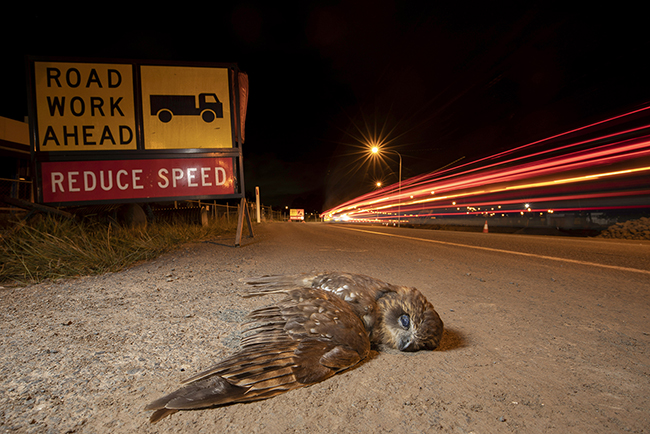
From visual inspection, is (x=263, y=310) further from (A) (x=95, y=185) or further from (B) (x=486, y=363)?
(A) (x=95, y=185)

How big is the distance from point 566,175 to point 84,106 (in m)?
18.5

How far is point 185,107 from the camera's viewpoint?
18.5 ft

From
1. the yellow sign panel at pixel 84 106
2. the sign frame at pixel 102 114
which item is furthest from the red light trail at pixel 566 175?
the yellow sign panel at pixel 84 106

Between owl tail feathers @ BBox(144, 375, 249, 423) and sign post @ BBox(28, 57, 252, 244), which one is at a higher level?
sign post @ BBox(28, 57, 252, 244)

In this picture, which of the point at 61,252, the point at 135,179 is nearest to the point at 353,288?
the point at 61,252

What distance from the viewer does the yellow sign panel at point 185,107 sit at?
541 cm

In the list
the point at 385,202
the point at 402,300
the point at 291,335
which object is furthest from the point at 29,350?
the point at 385,202

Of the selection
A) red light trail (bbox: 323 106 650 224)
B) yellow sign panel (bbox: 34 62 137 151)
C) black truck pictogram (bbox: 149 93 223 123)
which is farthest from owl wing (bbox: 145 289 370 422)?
red light trail (bbox: 323 106 650 224)

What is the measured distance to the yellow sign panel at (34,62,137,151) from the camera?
5000 mm

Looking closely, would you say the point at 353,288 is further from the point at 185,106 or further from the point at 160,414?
the point at 185,106

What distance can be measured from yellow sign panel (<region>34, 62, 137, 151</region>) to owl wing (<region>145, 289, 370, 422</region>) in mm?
5264

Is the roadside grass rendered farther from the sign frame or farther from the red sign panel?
the sign frame

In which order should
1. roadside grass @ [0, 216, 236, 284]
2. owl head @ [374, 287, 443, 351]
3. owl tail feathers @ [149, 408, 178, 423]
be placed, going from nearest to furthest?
owl tail feathers @ [149, 408, 178, 423], owl head @ [374, 287, 443, 351], roadside grass @ [0, 216, 236, 284]

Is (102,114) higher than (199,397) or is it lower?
higher
